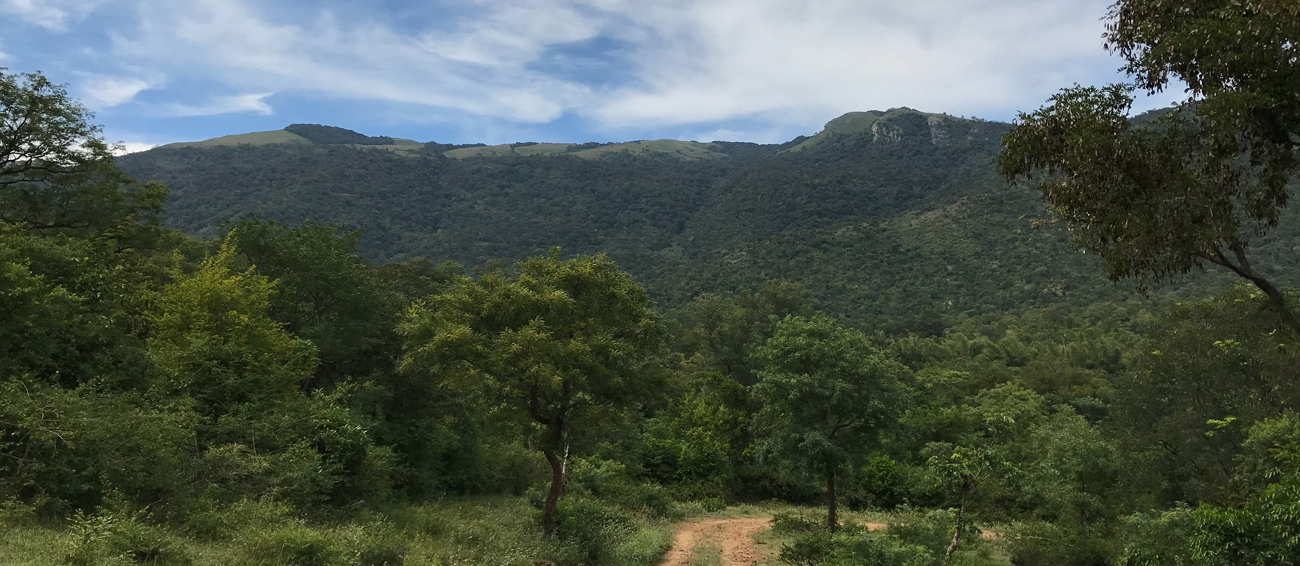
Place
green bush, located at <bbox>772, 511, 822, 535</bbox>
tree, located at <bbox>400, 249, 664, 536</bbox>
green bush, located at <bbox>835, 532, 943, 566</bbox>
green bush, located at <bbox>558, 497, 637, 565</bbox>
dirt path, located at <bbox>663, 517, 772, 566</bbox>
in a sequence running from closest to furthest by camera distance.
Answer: green bush, located at <bbox>835, 532, 943, 566</bbox> < tree, located at <bbox>400, 249, 664, 536</bbox> < green bush, located at <bbox>558, 497, 637, 565</bbox> < dirt path, located at <bbox>663, 517, 772, 566</bbox> < green bush, located at <bbox>772, 511, 822, 535</bbox>

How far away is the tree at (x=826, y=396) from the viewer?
2134 centimetres

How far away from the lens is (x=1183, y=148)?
8.29 metres

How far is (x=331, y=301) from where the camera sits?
24812mm

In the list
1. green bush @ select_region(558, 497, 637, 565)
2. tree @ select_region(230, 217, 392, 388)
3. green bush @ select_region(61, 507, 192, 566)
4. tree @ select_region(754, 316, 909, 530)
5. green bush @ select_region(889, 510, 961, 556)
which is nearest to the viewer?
green bush @ select_region(61, 507, 192, 566)

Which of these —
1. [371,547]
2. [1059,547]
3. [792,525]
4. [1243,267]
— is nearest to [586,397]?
[371,547]

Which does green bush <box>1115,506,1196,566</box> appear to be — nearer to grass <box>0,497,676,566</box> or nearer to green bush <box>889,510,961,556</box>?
green bush <box>889,510,961,556</box>

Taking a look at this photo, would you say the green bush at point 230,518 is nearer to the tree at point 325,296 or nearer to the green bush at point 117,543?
the green bush at point 117,543

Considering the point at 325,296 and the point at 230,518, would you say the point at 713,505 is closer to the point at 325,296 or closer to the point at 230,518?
the point at 325,296

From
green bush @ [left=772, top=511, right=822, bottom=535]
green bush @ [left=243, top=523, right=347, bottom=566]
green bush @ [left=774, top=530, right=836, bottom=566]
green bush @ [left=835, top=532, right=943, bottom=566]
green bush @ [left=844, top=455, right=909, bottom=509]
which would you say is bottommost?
green bush @ [left=844, top=455, right=909, bottom=509]

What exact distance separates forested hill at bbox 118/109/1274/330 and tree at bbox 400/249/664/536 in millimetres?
59861

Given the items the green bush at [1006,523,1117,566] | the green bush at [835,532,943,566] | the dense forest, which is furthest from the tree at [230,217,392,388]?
the green bush at [1006,523,1117,566]

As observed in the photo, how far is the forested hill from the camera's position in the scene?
94.4 metres

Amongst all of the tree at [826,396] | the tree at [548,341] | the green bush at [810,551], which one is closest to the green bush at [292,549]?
the tree at [548,341]

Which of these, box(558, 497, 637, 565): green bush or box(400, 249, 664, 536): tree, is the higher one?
box(400, 249, 664, 536): tree
